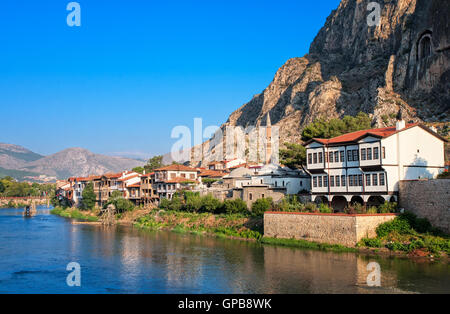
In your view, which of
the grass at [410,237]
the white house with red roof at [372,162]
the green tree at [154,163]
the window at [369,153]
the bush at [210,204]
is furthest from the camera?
the green tree at [154,163]

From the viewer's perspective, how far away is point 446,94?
87562 mm

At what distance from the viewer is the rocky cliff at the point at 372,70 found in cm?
8981

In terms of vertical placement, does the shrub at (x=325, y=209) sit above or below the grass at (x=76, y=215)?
above

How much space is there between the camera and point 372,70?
409ft

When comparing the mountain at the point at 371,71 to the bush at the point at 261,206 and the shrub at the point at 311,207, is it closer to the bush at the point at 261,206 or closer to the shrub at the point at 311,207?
the bush at the point at 261,206

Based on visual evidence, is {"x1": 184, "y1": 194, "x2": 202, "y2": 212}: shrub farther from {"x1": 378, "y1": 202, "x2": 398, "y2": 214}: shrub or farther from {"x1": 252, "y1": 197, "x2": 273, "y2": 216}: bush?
{"x1": 378, "y1": 202, "x2": 398, "y2": 214}: shrub

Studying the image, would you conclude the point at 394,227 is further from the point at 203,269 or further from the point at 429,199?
the point at 203,269

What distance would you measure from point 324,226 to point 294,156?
19553 mm

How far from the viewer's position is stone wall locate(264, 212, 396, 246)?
3581 cm

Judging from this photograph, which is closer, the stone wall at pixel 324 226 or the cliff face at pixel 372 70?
the stone wall at pixel 324 226

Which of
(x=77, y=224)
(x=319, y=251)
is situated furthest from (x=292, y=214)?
(x=77, y=224)

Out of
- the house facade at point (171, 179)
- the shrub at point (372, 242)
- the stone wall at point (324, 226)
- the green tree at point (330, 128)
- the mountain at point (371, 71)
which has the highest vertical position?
the mountain at point (371, 71)

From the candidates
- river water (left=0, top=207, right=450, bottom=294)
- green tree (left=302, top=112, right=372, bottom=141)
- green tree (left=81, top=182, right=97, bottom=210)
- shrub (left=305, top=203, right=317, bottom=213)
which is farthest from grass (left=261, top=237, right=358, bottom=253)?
green tree (left=81, top=182, right=97, bottom=210)

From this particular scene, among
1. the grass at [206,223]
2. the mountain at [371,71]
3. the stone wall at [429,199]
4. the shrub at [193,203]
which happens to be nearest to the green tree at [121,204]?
the grass at [206,223]
